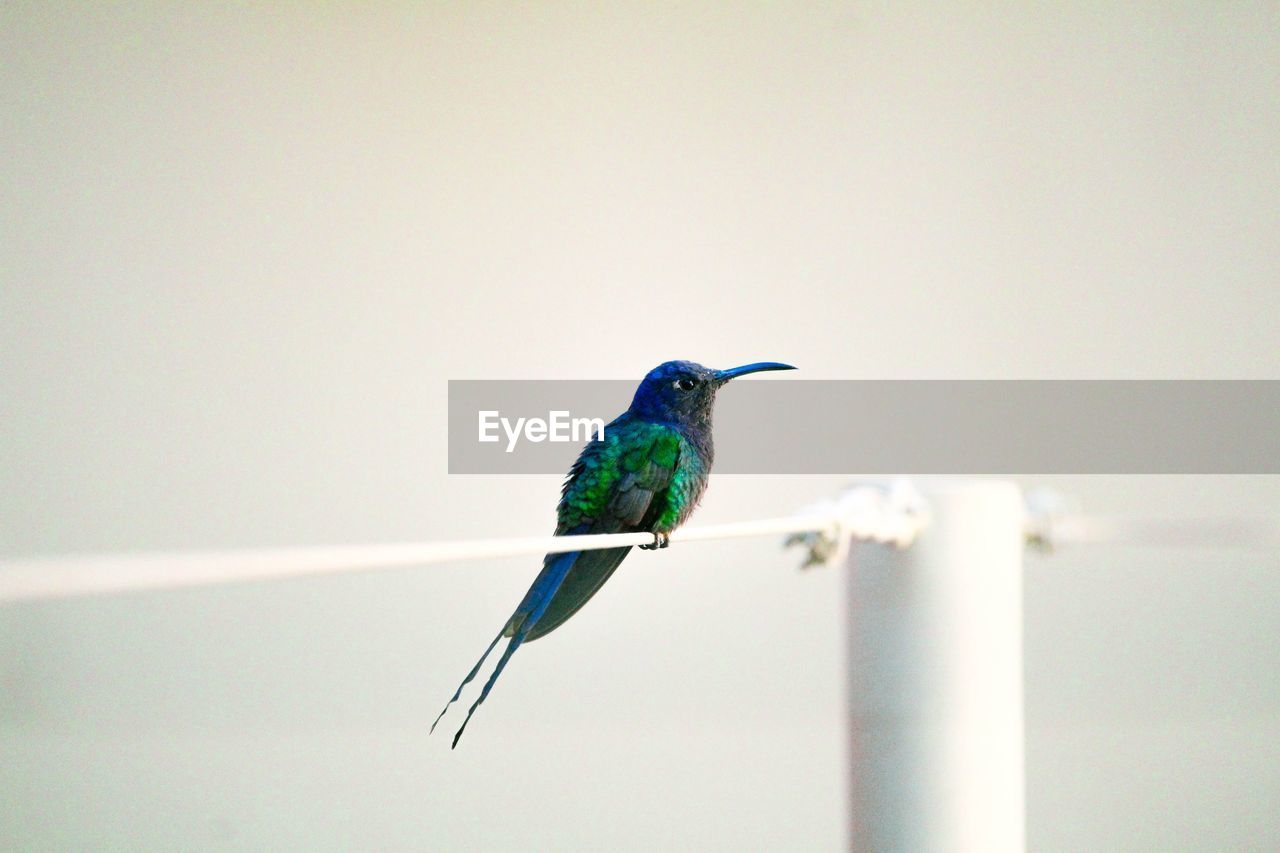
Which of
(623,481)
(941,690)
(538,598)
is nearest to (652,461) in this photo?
(623,481)

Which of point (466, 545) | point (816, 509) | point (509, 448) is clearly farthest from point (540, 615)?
point (509, 448)

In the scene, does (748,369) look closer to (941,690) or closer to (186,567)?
(941,690)

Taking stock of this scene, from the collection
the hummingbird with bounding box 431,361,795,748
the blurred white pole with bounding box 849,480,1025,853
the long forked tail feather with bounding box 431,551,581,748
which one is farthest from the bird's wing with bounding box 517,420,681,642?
the blurred white pole with bounding box 849,480,1025,853

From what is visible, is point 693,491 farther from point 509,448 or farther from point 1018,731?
point 509,448

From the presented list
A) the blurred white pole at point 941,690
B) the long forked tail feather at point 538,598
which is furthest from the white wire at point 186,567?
the long forked tail feather at point 538,598

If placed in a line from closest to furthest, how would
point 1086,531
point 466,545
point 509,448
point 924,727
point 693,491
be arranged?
point 466,545 < point 924,727 < point 1086,531 < point 693,491 < point 509,448

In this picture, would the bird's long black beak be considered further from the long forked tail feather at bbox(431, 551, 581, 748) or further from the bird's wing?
the long forked tail feather at bbox(431, 551, 581, 748)

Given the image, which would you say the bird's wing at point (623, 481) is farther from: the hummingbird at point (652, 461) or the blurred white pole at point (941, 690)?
the blurred white pole at point (941, 690)
